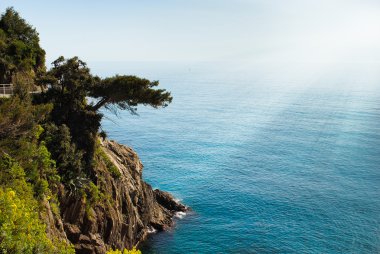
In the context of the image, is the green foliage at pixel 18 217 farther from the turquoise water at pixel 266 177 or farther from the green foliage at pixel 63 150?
the turquoise water at pixel 266 177

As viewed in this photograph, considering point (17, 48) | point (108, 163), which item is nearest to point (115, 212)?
point (108, 163)

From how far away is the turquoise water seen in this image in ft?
176

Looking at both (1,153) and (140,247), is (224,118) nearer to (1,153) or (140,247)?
(140,247)

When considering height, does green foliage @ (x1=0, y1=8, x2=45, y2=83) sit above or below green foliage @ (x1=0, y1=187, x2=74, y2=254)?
above

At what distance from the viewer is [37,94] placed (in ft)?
138

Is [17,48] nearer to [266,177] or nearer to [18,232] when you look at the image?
[18,232]

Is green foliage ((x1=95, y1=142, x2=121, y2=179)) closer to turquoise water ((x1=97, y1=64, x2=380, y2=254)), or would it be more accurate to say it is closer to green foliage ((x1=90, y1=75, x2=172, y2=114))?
green foliage ((x1=90, y1=75, x2=172, y2=114))

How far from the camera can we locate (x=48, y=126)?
38156 millimetres

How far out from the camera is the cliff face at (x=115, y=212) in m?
38.4

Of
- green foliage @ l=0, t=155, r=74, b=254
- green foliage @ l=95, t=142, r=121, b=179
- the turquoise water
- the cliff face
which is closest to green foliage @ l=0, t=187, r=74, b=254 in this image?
green foliage @ l=0, t=155, r=74, b=254

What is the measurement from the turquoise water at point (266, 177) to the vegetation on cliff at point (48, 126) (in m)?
18.9

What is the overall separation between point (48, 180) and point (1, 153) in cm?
695

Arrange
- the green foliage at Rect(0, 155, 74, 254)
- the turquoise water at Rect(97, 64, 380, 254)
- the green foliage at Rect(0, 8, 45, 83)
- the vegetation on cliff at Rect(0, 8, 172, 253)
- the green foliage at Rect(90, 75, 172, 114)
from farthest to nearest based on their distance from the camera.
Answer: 1. the turquoise water at Rect(97, 64, 380, 254)
2. the green foliage at Rect(0, 8, 45, 83)
3. the green foliage at Rect(90, 75, 172, 114)
4. the vegetation on cliff at Rect(0, 8, 172, 253)
5. the green foliage at Rect(0, 155, 74, 254)

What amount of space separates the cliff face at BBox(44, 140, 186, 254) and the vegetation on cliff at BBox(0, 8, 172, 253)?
0.83 metres
